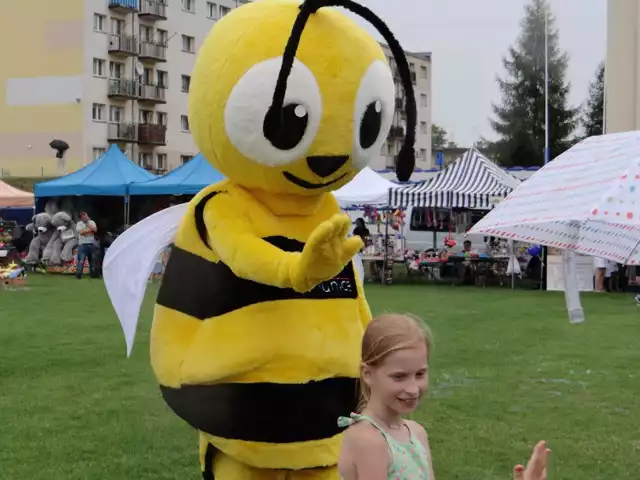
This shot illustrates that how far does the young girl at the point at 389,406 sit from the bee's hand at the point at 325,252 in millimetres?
377

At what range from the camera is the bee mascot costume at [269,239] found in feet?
10.7

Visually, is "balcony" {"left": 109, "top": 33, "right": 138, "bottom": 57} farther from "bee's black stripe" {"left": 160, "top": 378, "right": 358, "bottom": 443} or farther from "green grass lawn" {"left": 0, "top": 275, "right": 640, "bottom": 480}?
"bee's black stripe" {"left": 160, "top": 378, "right": 358, "bottom": 443}

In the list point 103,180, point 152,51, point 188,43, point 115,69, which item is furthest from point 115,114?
point 103,180

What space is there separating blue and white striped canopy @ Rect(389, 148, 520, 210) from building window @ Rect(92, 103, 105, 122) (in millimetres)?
25008

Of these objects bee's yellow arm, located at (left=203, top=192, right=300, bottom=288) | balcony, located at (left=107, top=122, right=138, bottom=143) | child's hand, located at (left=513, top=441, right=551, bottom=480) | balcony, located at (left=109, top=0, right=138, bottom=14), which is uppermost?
balcony, located at (left=109, top=0, right=138, bottom=14)

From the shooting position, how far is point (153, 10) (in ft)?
136

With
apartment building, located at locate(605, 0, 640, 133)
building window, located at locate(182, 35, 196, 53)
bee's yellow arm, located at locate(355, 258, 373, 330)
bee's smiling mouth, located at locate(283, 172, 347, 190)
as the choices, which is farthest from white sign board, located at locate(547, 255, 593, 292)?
building window, located at locate(182, 35, 196, 53)

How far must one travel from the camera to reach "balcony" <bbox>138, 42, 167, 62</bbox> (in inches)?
1595

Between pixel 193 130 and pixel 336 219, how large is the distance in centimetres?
102

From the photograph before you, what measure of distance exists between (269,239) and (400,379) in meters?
1.09

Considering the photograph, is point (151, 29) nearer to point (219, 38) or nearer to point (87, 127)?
point (87, 127)

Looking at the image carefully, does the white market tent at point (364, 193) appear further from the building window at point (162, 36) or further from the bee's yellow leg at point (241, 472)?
the building window at point (162, 36)

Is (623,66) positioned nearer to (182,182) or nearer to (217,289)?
(182,182)

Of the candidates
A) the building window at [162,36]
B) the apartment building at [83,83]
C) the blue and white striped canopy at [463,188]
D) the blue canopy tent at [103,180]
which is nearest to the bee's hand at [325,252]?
the blue and white striped canopy at [463,188]
